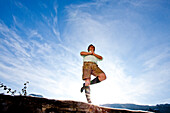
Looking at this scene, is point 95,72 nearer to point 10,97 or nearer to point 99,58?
point 99,58

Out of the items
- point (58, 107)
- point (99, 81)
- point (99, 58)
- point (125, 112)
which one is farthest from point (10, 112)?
point (99, 58)

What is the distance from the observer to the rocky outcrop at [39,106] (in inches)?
65.4

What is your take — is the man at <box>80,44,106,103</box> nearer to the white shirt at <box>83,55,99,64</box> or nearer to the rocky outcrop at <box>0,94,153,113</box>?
the white shirt at <box>83,55,99,64</box>

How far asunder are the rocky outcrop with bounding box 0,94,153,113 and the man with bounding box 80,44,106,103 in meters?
1.64

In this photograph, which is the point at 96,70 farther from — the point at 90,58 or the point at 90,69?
the point at 90,58

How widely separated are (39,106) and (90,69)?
8.74 ft

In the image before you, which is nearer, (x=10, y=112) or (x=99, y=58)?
(x=10, y=112)

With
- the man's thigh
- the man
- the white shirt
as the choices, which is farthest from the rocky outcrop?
the white shirt

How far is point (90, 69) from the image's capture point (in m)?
4.35

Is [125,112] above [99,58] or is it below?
below

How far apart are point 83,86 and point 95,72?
0.69 m

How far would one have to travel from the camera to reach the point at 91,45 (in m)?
4.82

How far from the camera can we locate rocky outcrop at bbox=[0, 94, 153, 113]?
166cm

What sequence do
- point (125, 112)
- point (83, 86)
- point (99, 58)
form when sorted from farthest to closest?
point (99, 58) → point (83, 86) → point (125, 112)
